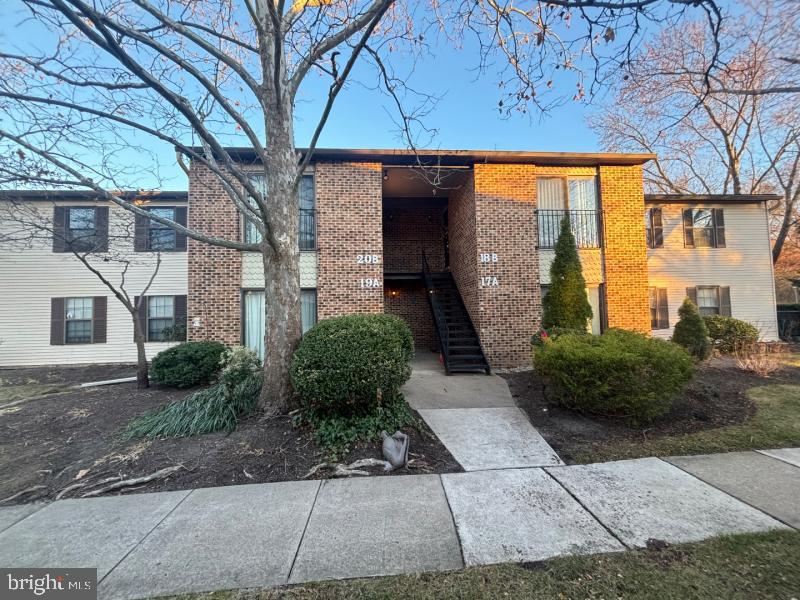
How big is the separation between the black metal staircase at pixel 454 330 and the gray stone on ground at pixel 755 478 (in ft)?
14.6

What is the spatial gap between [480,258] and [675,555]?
711 centimetres

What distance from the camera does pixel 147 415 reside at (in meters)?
5.34

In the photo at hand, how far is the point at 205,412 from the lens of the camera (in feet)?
16.5

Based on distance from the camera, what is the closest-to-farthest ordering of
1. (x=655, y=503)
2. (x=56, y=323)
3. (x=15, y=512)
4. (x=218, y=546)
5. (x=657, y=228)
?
(x=218, y=546) → (x=655, y=503) → (x=15, y=512) → (x=56, y=323) → (x=657, y=228)

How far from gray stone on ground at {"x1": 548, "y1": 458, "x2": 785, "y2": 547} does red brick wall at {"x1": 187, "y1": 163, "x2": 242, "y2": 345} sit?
781cm

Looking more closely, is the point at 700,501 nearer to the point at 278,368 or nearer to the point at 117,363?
the point at 278,368

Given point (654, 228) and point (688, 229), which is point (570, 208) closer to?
point (654, 228)

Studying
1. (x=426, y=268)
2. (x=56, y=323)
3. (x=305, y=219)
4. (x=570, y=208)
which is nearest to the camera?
(x=305, y=219)

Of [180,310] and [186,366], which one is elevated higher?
[180,310]

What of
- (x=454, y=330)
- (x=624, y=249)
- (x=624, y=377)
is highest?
(x=624, y=249)

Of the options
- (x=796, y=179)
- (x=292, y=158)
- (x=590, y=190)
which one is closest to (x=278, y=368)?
(x=292, y=158)

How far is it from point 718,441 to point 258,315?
9.03m

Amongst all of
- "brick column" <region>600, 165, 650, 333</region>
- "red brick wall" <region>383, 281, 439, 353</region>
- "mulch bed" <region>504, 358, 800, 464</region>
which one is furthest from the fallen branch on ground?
"brick column" <region>600, 165, 650, 333</region>

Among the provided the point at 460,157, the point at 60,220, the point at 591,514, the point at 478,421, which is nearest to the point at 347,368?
the point at 478,421
